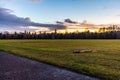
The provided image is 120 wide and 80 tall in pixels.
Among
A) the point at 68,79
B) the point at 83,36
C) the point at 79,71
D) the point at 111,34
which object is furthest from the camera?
the point at 83,36

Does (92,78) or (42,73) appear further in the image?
(42,73)

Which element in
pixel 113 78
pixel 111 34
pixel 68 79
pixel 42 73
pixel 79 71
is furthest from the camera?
pixel 111 34

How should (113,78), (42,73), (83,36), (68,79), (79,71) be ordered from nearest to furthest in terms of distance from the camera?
(68,79)
(113,78)
(42,73)
(79,71)
(83,36)

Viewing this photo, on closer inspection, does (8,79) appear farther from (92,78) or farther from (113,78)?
(113,78)

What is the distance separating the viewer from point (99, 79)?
47.6 feet

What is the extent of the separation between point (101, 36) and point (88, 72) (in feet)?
579

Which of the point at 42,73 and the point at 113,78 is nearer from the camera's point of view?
the point at 113,78

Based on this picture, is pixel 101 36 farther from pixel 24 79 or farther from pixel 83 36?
pixel 24 79

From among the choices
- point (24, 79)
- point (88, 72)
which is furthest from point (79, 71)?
point (24, 79)

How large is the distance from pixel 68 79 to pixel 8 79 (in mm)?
3828

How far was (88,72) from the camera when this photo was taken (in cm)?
1684

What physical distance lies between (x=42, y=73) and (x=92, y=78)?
12.2ft

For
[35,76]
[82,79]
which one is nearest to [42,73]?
[35,76]

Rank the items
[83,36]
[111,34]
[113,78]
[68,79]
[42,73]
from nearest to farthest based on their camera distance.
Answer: [68,79]
[113,78]
[42,73]
[111,34]
[83,36]
